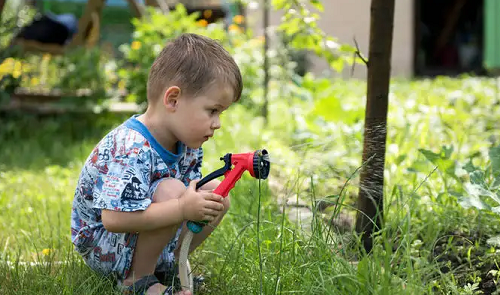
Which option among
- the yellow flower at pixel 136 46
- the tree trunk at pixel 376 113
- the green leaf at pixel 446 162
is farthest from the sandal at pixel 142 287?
the yellow flower at pixel 136 46

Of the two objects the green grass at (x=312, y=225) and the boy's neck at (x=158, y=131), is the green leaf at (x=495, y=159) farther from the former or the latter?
the boy's neck at (x=158, y=131)

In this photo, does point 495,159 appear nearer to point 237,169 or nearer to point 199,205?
point 237,169

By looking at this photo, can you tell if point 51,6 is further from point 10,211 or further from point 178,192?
point 178,192

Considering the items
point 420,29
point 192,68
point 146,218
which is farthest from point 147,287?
point 420,29

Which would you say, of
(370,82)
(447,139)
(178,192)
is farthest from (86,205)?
(447,139)

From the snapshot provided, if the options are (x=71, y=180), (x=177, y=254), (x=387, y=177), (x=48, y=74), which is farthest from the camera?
(x=48, y=74)

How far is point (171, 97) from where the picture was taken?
1.83m

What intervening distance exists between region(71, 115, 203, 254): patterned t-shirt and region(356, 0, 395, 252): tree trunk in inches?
21.8

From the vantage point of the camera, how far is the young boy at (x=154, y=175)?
1724 mm

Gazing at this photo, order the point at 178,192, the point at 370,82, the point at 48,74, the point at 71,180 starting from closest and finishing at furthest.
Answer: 1. the point at 178,192
2. the point at 370,82
3. the point at 71,180
4. the point at 48,74

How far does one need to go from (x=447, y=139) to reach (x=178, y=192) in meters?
2.47

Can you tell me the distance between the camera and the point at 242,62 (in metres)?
5.39

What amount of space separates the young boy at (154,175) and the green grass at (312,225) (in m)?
0.11

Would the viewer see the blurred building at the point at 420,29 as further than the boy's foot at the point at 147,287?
Yes
